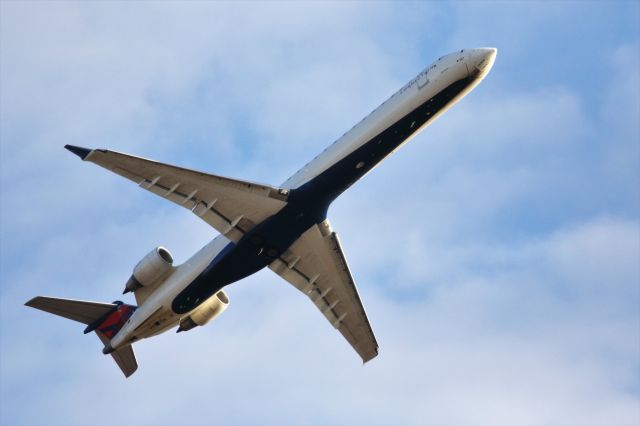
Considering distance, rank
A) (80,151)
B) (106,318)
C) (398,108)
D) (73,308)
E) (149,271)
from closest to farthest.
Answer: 1. (80,151)
2. (398,108)
3. (149,271)
4. (73,308)
5. (106,318)

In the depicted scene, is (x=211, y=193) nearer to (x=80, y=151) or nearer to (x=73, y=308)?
(x=80, y=151)

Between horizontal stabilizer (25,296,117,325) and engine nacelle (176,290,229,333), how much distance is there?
4.83 m

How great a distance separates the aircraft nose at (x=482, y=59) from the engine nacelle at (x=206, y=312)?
59.5 feet

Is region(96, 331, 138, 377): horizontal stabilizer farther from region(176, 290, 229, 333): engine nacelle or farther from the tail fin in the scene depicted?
region(176, 290, 229, 333): engine nacelle

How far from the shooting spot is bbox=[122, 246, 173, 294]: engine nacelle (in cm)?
5000

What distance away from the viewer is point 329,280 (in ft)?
171

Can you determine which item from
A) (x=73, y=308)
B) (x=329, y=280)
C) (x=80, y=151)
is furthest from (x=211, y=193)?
(x=73, y=308)

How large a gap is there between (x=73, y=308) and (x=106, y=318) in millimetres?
2034

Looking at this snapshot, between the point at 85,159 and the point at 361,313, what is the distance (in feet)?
59.8

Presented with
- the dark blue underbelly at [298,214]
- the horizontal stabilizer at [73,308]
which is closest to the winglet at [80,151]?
the dark blue underbelly at [298,214]

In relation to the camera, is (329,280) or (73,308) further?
(73,308)

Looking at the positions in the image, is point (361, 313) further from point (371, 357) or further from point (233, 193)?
point (233, 193)

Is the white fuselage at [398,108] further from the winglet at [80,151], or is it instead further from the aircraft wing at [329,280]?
the winglet at [80,151]

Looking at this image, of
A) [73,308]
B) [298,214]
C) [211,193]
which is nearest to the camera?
[211,193]
